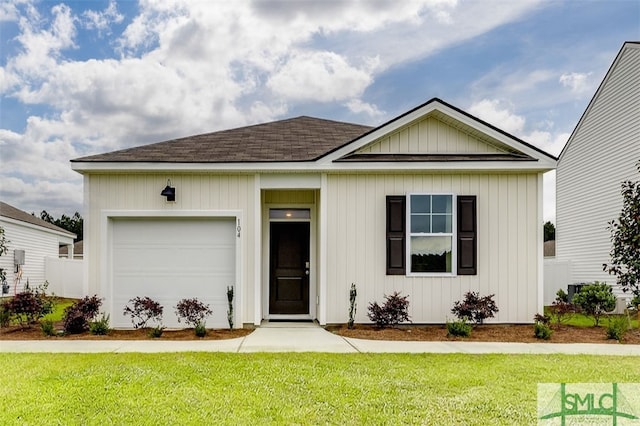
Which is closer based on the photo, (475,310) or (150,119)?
(475,310)

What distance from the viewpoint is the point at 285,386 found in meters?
5.05

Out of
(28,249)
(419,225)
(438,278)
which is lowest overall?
(28,249)

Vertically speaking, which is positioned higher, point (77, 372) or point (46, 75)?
point (46, 75)

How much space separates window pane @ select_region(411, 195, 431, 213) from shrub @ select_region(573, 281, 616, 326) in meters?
4.06

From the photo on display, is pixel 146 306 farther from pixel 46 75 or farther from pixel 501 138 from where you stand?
pixel 46 75

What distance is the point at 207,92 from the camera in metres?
14.6

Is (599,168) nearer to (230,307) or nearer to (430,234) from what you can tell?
(430,234)

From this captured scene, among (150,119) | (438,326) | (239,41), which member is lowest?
(438,326)

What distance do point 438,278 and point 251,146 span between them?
452cm

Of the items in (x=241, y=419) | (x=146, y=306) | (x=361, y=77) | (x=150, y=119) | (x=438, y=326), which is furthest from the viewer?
(x=150, y=119)

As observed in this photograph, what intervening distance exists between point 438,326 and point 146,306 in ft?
16.8

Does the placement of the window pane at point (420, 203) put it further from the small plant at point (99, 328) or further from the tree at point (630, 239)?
the small plant at point (99, 328)

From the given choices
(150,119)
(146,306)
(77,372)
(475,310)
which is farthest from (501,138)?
(150,119)

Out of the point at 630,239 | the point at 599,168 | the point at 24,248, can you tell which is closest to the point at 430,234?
the point at 630,239
